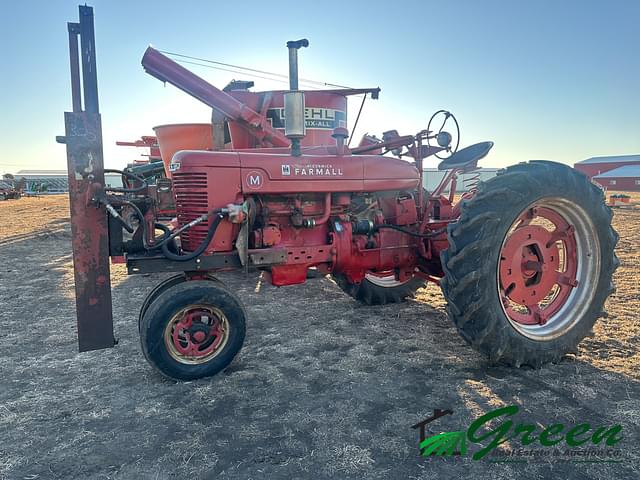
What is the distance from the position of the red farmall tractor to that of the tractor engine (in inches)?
0.4

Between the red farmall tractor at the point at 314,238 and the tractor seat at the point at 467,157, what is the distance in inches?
1.0

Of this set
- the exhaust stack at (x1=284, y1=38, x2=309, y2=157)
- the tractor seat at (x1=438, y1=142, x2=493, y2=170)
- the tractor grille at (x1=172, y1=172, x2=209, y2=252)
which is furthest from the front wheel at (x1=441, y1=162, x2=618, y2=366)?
the tractor grille at (x1=172, y1=172, x2=209, y2=252)

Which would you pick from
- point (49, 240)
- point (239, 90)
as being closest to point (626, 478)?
point (239, 90)

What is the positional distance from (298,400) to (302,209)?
4.89 feet

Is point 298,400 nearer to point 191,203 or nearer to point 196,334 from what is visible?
point 196,334

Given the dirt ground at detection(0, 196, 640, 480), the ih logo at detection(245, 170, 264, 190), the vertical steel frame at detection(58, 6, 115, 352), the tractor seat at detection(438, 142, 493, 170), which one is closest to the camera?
the dirt ground at detection(0, 196, 640, 480)

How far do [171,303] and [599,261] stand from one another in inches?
126

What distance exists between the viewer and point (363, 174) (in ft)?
12.2

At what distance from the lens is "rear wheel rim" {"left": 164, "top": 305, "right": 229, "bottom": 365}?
3088 millimetres

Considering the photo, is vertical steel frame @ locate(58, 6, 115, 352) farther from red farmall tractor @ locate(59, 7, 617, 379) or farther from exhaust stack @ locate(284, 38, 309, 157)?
exhaust stack @ locate(284, 38, 309, 157)

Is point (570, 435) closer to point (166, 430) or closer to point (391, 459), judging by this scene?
point (391, 459)

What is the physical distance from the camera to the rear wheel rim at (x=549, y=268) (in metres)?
Answer: 3.40

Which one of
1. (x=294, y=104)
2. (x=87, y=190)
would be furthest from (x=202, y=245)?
(x=294, y=104)

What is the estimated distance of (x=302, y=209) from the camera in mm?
3656
